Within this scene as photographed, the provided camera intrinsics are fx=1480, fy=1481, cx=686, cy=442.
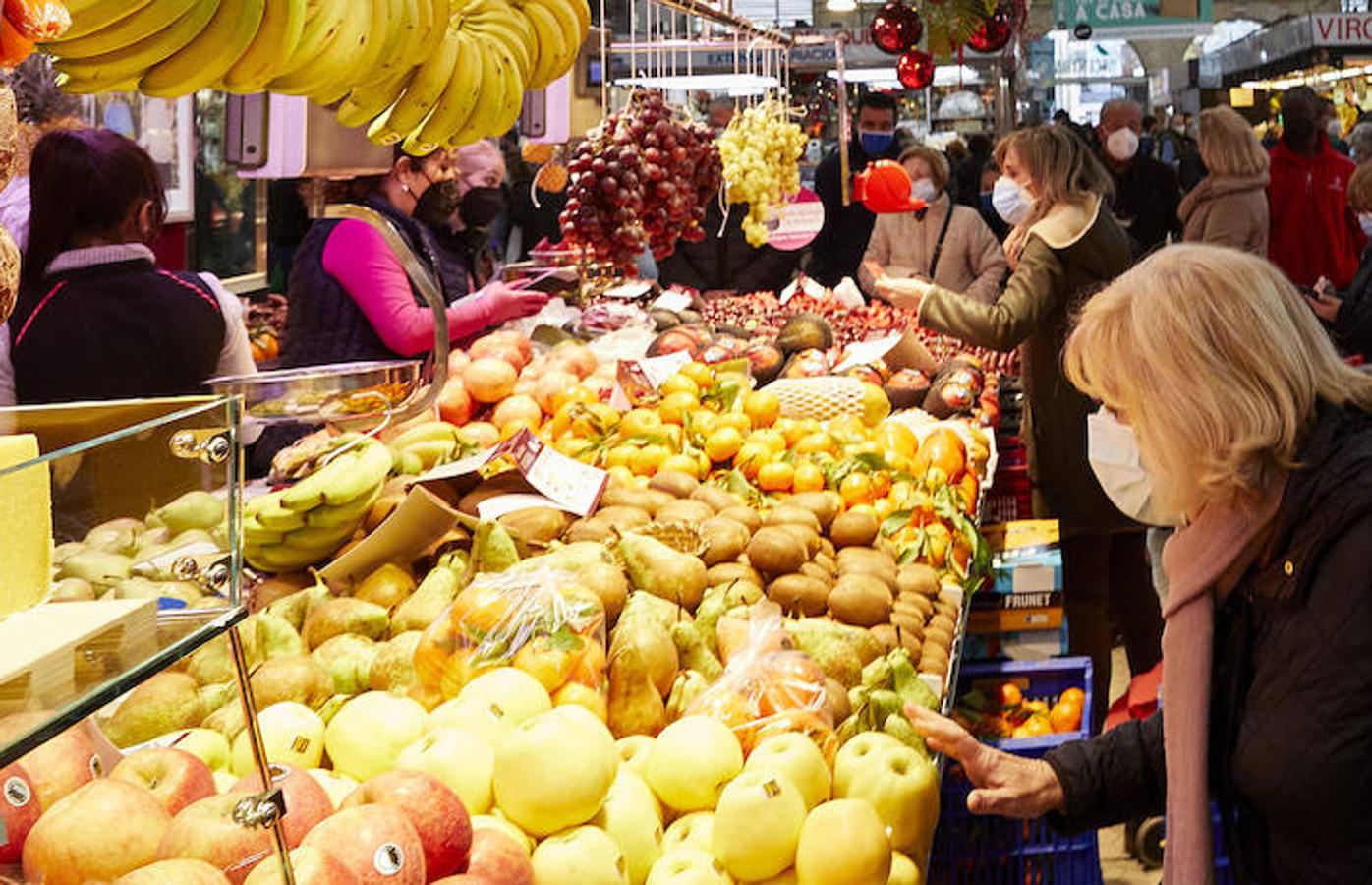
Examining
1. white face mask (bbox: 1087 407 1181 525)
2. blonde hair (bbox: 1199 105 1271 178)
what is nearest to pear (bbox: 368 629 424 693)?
white face mask (bbox: 1087 407 1181 525)

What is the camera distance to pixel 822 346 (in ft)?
18.6

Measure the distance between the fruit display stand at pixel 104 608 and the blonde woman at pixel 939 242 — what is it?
617 centimetres

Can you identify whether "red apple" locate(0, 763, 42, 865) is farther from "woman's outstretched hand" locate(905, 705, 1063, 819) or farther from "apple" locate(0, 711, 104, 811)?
"woman's outstretched hand" locate(905, 705, 1063, 819)

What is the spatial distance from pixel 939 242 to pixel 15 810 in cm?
659

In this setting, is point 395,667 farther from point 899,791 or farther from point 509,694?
point 899,791

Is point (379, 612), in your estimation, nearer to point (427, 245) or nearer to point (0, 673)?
point (0, 673)

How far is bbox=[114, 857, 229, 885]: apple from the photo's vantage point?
3.54ft

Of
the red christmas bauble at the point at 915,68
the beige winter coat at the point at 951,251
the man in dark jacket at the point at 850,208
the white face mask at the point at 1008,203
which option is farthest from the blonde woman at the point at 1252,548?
the red christmas bauble at the point at 915,68

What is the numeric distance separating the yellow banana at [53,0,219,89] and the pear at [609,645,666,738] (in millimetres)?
1038

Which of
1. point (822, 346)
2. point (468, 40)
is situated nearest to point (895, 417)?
point (822, 346)

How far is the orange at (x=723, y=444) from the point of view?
12.3ft

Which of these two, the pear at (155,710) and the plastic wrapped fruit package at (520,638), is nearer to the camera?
the pear at (155,710)

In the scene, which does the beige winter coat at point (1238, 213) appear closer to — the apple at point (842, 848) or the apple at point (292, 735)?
the apple at point (842, 848)

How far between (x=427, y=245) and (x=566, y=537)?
1.98 meters
